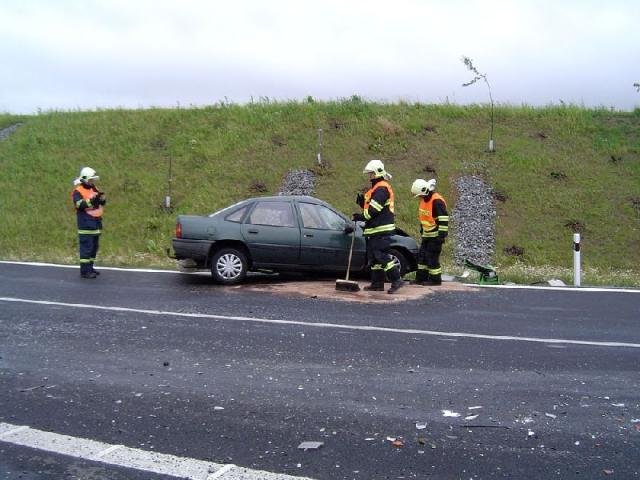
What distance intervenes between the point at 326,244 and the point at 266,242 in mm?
1000

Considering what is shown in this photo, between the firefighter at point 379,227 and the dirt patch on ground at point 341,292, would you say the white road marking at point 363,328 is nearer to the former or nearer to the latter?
the dirt patch on ground at point 341,292

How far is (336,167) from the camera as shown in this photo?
19.5m

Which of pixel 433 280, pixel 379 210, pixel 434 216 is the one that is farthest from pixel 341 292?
pixel 434 216

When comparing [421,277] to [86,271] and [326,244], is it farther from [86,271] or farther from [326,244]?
[86,271]

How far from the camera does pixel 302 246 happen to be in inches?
418

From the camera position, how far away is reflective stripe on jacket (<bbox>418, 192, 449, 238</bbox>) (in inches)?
413

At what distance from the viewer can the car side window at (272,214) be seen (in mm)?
10734

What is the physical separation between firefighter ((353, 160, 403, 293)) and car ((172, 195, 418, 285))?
740mm

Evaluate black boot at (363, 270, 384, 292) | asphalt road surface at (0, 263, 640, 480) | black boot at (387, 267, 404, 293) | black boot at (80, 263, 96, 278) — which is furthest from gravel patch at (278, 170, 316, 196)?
asphalt road surface at (0, 263, 640, 480)

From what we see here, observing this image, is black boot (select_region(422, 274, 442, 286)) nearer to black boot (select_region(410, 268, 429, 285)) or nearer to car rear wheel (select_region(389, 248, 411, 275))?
black boot (select_region(410, 268, 429, 285))

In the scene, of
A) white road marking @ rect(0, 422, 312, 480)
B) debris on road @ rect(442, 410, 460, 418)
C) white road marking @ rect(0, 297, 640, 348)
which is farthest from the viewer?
white road marking @ rect(0, 297, 640, 348)

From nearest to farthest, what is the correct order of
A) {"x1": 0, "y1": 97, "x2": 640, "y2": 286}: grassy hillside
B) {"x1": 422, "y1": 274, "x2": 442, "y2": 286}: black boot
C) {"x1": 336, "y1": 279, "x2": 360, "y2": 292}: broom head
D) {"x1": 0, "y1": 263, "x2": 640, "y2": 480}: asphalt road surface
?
{"x1": 0, "y1": 263, "x2": 640, "y2": 480}: asphalt road surface → {"x1": 336, "y1": 279, "x2": 360, "y2": 292}: broom head → {"x1": 422, "y1": 274, "x2": 442, "y2": 286}: black boot → {"x1": 0, "y1": 97, "x2": 640, "y2": 286}: grassy hillside

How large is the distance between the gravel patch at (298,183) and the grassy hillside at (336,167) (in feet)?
0.97

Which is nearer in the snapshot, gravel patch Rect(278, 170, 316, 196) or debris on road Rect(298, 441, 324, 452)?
debris on road Rect(298, 441, 324, 452)
